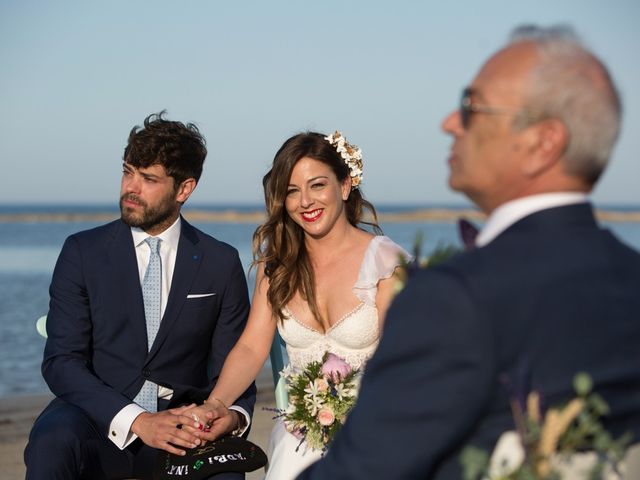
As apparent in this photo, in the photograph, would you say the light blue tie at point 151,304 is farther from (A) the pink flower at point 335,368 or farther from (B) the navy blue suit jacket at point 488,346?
(B) the navy blue suit jacket at point 488,346

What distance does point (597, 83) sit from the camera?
199cm

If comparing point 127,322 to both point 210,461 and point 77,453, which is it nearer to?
point 77,453

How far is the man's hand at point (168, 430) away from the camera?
4172 mm

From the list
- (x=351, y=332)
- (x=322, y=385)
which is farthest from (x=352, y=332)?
(x=322, y=385)

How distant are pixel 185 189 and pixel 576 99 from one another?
326cm

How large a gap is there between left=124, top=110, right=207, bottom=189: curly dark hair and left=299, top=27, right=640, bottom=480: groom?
2.93 metres

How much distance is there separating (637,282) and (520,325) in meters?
0.32

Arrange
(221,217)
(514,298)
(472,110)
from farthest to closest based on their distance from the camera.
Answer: (221,217)
(472,110)
(514,298)

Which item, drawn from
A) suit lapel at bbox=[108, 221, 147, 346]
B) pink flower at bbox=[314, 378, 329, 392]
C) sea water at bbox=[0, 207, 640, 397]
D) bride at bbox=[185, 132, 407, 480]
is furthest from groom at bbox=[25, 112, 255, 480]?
sea water at bbox=[0, 207, 640, 397]

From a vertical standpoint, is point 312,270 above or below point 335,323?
above

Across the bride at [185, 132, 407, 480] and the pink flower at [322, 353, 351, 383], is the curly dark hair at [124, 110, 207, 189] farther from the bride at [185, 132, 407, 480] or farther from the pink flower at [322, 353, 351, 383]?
the pink flower at [322, 353, 351, 383]

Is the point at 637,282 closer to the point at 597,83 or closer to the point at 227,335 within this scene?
the point at 597,83

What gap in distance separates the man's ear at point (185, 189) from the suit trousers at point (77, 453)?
1.18 metres

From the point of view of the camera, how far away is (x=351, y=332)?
15.5 ft
